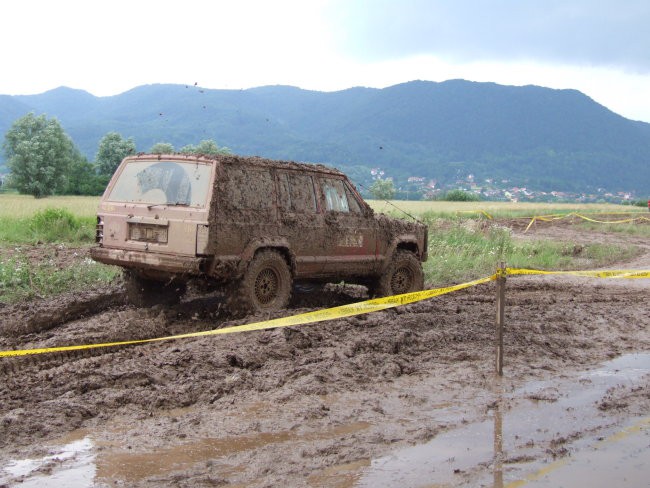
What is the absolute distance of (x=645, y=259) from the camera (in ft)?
66.8

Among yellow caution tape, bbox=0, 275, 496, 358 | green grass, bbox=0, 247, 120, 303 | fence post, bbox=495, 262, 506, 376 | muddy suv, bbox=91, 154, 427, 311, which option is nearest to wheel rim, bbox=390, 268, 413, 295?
muddy suv, bbox=91, 154, 427, 311

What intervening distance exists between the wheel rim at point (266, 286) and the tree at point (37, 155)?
208ft

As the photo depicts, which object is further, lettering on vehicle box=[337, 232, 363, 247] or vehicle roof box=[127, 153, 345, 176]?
lettering on vehicle box=[337, 232, 363, 247]

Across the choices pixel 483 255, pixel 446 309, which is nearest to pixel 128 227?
pixel 446 309

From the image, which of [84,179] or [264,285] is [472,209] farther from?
[84,179]

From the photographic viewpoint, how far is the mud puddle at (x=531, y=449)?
15.7 ft

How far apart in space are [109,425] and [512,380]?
12.3 feet

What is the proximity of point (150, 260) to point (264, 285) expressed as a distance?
1.44 meters

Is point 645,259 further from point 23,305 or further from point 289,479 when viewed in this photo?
point 289,479

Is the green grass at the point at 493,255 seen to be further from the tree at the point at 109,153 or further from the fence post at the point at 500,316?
the tree at the point at 109,153

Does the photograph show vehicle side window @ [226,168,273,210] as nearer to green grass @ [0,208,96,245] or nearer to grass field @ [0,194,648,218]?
green grass @ [0,208,96,245]

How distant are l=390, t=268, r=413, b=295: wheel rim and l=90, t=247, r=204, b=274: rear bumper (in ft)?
12.4

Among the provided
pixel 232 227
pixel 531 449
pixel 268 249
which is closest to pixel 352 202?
pixel 268 249

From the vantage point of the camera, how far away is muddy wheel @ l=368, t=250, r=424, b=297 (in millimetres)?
11161
